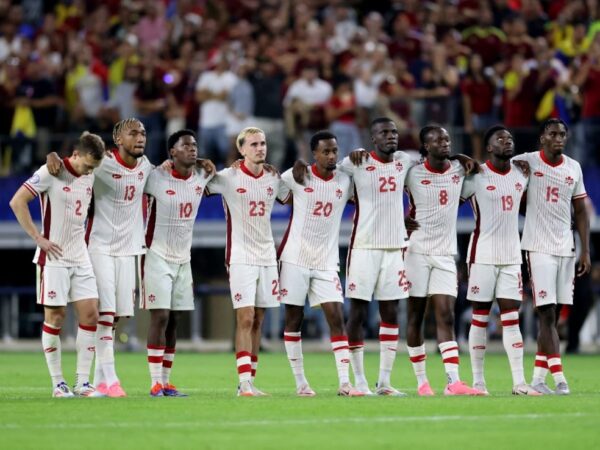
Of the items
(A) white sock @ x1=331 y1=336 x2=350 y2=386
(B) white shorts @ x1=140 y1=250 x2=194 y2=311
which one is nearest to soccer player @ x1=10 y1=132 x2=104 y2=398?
(B) white shorts @ x1=140 y1=250 x2=194 y2=311

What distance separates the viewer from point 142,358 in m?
23.6

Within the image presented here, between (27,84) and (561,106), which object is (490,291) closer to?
(561,106)

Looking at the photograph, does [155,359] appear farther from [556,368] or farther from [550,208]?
[550,208]

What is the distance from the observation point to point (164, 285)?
575 inches

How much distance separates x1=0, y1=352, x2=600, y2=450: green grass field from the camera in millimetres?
10336

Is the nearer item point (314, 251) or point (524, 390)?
point (524, 390)

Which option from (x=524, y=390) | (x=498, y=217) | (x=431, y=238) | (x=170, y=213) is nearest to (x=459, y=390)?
(x=524, y=390)

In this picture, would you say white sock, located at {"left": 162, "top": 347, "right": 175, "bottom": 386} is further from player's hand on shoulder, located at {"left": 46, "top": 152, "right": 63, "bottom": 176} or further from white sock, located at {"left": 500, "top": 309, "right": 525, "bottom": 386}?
white sock, located at {"left": 500, "top": 309, "right": 525, "bottom": 386}

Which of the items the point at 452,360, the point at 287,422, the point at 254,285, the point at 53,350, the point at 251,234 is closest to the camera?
the point at 287,422

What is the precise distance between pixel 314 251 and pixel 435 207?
4.25 feet

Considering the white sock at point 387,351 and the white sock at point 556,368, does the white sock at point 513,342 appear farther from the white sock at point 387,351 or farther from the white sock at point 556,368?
the white sock at point 387,351

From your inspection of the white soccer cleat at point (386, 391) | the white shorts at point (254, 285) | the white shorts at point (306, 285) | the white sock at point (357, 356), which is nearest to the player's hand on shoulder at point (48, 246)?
the white shorts at point (254, 285)

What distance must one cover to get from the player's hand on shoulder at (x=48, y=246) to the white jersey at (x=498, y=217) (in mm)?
4123

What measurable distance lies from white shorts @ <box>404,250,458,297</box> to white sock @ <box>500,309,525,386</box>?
0.60 m
